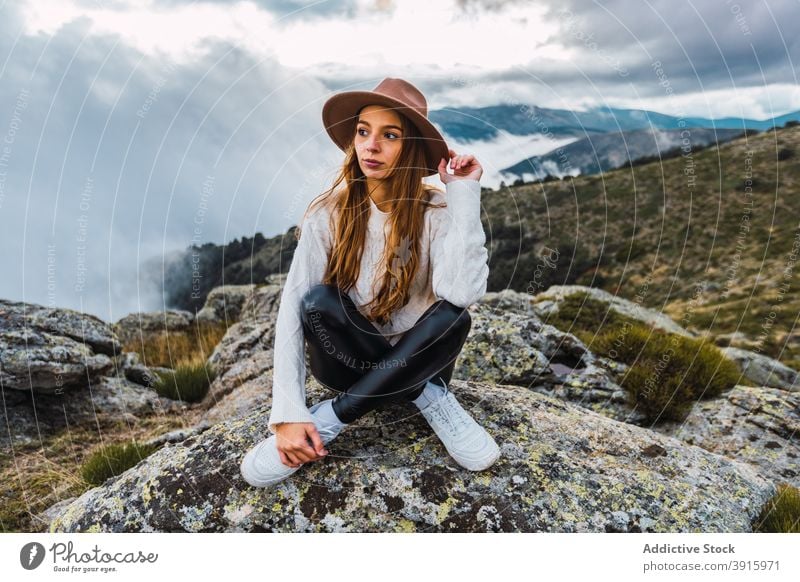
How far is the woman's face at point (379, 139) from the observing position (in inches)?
147

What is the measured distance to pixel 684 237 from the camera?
32188 millimetres

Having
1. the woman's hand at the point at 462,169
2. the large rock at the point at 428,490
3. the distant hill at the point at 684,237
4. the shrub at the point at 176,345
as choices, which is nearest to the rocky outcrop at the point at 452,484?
the large rock at the point at 428,490

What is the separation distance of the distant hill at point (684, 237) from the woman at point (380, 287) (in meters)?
11.7

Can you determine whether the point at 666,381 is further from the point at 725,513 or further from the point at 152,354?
the point at 152,354

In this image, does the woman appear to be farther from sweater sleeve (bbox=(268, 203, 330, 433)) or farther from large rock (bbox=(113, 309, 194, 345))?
large rock (bbox=(113, 309, 194, 345))

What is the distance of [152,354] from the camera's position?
9773mm

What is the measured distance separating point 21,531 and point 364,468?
2.94m

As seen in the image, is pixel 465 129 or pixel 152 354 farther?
pixel 152 354

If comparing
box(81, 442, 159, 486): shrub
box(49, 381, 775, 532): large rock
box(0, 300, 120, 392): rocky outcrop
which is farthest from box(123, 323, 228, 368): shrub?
box(49, 381, 775, 532): large rock

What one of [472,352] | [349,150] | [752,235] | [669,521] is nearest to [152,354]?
[472,352]

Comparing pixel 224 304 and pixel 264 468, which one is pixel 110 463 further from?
pixel 224 304

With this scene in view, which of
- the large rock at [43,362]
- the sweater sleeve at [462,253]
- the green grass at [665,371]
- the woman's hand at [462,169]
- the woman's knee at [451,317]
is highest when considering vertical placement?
the woman's hand at [462,169]

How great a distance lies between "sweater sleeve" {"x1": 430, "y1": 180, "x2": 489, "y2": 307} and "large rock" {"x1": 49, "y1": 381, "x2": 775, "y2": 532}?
989mm

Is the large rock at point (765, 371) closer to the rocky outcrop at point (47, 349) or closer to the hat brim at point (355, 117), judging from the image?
the hat brim at point (355, 117)
